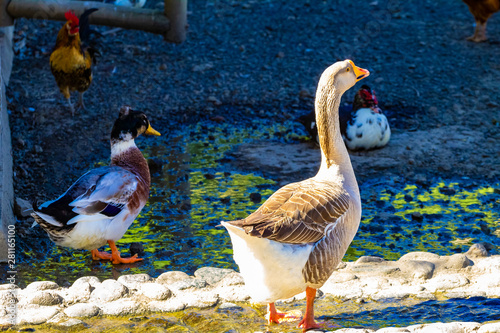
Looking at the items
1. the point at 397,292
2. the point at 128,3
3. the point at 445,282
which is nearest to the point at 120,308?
the point at 397,292

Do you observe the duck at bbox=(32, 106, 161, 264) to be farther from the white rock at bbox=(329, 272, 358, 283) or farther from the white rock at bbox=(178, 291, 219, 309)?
the white rock at bbox=(329, 272, 358, 283)

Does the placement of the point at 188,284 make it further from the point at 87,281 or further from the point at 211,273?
the point at 87,281

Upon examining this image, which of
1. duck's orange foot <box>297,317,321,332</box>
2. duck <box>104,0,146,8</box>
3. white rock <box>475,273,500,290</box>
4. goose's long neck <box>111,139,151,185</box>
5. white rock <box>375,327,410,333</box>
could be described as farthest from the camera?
duck <box>104,0,146,8</box>

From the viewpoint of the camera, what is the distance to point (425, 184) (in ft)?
A: 23.0

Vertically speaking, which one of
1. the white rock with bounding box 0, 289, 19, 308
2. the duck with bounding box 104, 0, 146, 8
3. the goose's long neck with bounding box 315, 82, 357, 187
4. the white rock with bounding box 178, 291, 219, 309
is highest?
the duck with bounding box 104, 0, 146, 8

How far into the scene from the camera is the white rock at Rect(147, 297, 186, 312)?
439cm

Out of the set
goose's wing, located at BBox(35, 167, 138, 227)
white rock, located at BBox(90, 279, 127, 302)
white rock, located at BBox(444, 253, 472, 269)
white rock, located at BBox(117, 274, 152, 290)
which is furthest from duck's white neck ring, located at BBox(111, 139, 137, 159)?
white rock, located at BBox(444, 253, 472, 269)

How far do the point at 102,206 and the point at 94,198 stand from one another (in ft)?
0.33

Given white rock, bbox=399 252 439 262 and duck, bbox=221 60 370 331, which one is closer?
duck, bbox=221 60 370 331

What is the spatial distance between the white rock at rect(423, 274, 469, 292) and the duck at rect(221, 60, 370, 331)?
0.78 metres

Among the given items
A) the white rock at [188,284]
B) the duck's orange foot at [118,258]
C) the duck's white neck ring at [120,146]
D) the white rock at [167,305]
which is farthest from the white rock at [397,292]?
the duck's white neck ring at [120,146]

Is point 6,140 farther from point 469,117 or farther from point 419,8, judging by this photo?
point 419,8

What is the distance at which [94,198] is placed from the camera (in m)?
5.22

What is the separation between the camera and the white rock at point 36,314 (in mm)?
4207
